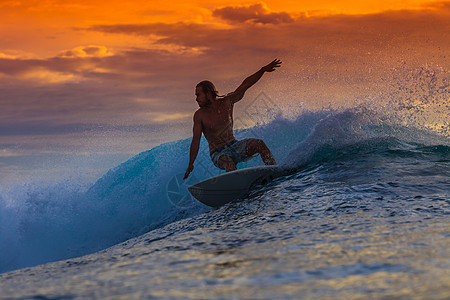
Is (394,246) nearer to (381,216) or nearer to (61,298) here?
(381,216)

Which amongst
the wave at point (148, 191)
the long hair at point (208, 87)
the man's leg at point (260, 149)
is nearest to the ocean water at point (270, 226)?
the wave at point (148, 191)

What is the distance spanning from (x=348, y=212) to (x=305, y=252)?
5.63 ft

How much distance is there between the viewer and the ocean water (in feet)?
8.21

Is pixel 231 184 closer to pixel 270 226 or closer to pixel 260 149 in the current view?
pixel 260 149

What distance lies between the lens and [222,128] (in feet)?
25.2

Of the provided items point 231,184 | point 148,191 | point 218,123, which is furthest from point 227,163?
point 148,191

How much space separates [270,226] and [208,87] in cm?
369

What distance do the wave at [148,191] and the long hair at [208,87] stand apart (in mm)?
1692

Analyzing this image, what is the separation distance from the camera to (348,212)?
15.3 feet

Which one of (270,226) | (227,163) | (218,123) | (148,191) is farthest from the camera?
(148,191)

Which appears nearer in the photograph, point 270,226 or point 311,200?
point 270,226

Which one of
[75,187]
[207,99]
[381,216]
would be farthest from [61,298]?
[75,187]

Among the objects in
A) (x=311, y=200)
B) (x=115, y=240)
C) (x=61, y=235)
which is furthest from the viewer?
(x=61, y=235)

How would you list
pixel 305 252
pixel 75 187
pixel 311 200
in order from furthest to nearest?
pixel 75 187 < pixel 311 200 < pixel 305 252
